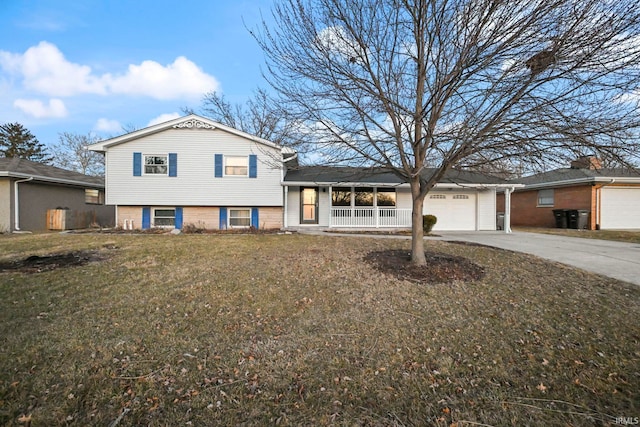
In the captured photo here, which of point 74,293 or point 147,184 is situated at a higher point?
point 147,184

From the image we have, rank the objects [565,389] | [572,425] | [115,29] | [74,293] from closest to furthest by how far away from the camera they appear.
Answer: [572,425], [565,389], [74,293], [115,29]

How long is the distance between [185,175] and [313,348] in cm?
1248

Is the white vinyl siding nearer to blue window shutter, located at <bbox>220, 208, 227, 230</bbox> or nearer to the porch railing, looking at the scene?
blue window shutter, located at <bbox>220, 208, 227, 230</bbox>

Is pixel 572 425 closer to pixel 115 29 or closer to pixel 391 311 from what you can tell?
pixel 391 311

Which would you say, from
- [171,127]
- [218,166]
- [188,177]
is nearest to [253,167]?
[218,166]

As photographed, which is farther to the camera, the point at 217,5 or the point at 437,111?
the point at 217,5

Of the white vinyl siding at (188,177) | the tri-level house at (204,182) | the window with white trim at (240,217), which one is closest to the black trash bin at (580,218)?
the tri-level house at (204,182)

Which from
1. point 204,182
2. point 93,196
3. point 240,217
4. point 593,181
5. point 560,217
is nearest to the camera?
point 204,182

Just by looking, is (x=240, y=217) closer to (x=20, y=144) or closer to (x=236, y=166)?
(x=236, y=166)

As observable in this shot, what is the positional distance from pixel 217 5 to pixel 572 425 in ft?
34.2

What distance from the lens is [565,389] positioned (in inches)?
105

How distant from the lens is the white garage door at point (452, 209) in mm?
15383

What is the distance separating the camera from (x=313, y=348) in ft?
11.2

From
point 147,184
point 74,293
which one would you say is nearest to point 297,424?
point 74,293
